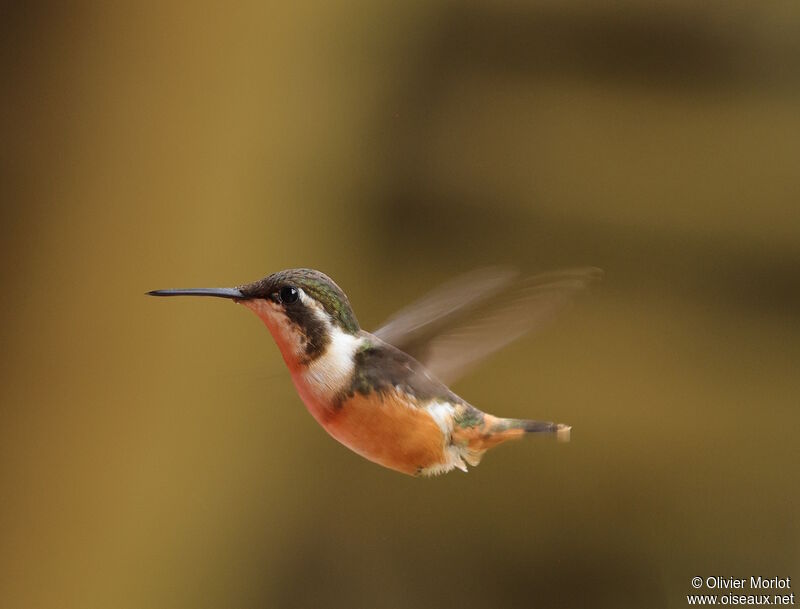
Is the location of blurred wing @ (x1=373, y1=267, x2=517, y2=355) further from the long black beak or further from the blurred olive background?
the blurred olive background

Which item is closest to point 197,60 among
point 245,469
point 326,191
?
point 326,191

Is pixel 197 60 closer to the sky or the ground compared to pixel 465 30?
closer to the ground

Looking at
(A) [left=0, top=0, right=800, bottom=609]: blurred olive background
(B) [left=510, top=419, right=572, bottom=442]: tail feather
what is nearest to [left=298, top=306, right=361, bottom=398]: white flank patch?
(B) [left=510, top=419, right=572, bottom=442]: tail feather

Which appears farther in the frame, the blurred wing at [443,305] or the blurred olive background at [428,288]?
the blurred olive background at [428,288]

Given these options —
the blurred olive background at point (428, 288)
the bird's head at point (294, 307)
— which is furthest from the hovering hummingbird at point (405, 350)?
the blurred olive background at point (428, 288)

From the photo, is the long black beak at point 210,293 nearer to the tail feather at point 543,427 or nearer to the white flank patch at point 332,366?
the white flank patch at point 332,366

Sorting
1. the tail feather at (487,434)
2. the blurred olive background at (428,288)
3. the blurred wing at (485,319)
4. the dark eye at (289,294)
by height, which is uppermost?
the blurred olive background at (428,288)

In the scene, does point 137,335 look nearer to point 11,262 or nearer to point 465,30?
point 11,262
